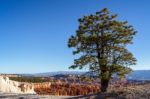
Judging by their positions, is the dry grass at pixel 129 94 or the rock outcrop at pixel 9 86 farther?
the rock outcrop at pixel 9 86

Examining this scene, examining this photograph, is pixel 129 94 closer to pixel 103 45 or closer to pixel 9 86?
pixel 103 45

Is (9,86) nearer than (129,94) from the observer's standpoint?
No

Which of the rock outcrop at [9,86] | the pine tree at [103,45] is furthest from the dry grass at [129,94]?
the rock outcrop at [9,86]

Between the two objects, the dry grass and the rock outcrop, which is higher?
the rock outcrop

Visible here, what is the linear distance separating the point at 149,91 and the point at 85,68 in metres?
15.2

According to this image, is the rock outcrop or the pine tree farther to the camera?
the rock outcrop

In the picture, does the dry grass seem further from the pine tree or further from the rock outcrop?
the rock outcrop

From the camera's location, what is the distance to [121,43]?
46750 mm

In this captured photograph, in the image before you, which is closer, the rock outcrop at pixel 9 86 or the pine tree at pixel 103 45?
the pine tree at pixel 103 45

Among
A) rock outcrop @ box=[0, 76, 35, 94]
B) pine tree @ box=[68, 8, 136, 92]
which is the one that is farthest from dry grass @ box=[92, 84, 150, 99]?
rock outcrop @ box=[0, 76, 35, 94]

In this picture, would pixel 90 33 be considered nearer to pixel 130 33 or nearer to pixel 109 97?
pixel 130 33

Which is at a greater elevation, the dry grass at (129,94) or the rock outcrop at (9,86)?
the rock outcrop at (9,86)

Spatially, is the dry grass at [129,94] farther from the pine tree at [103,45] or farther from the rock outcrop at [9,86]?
the rock outcrop at [9,86]

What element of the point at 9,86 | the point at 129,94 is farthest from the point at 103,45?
the point at 9,86
